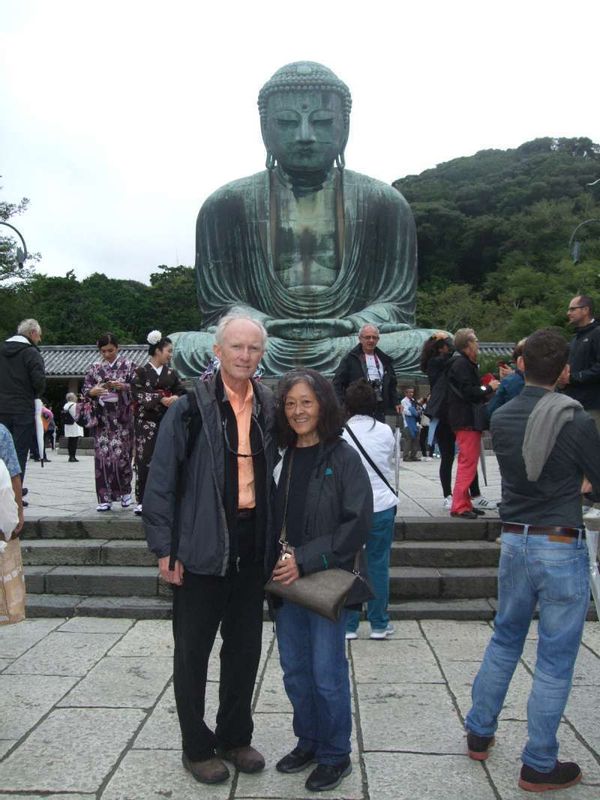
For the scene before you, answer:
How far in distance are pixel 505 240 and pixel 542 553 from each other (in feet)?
104

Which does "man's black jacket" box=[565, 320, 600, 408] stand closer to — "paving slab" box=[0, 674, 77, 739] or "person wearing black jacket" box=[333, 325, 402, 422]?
"person wearing black jacket" box=[333, 325, 402, 422]

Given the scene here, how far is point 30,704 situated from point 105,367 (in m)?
3.24

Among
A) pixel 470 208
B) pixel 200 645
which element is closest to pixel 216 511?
pixel 200 645

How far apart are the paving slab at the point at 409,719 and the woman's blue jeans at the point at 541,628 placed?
282 millimetres

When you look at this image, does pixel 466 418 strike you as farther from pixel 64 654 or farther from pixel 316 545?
pixel 316 545

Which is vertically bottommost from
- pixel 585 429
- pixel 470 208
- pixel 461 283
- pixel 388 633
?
pixel 388 633

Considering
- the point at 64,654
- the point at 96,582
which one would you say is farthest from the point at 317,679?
the point at 96,582

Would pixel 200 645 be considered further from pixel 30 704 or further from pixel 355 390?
pixel 355 390

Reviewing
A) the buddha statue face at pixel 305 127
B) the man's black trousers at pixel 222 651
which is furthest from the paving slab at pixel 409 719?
the buddha statue face at pixel 305 127

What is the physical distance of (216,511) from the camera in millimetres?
2674

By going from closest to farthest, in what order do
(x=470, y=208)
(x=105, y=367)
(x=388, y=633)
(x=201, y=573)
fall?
(x=201, y=573)
(x=388, y=633)
(x=105, y=367)
(x=470, y=208)

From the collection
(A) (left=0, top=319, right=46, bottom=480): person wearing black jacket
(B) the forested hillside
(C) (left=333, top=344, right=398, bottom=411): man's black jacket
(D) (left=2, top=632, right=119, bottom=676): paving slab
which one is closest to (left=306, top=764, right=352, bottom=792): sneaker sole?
Result: (D) (left=2, top=632, right=119, bottom=676): paving slab

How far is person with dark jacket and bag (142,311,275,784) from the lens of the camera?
105 inches

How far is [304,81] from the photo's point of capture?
10203mm
